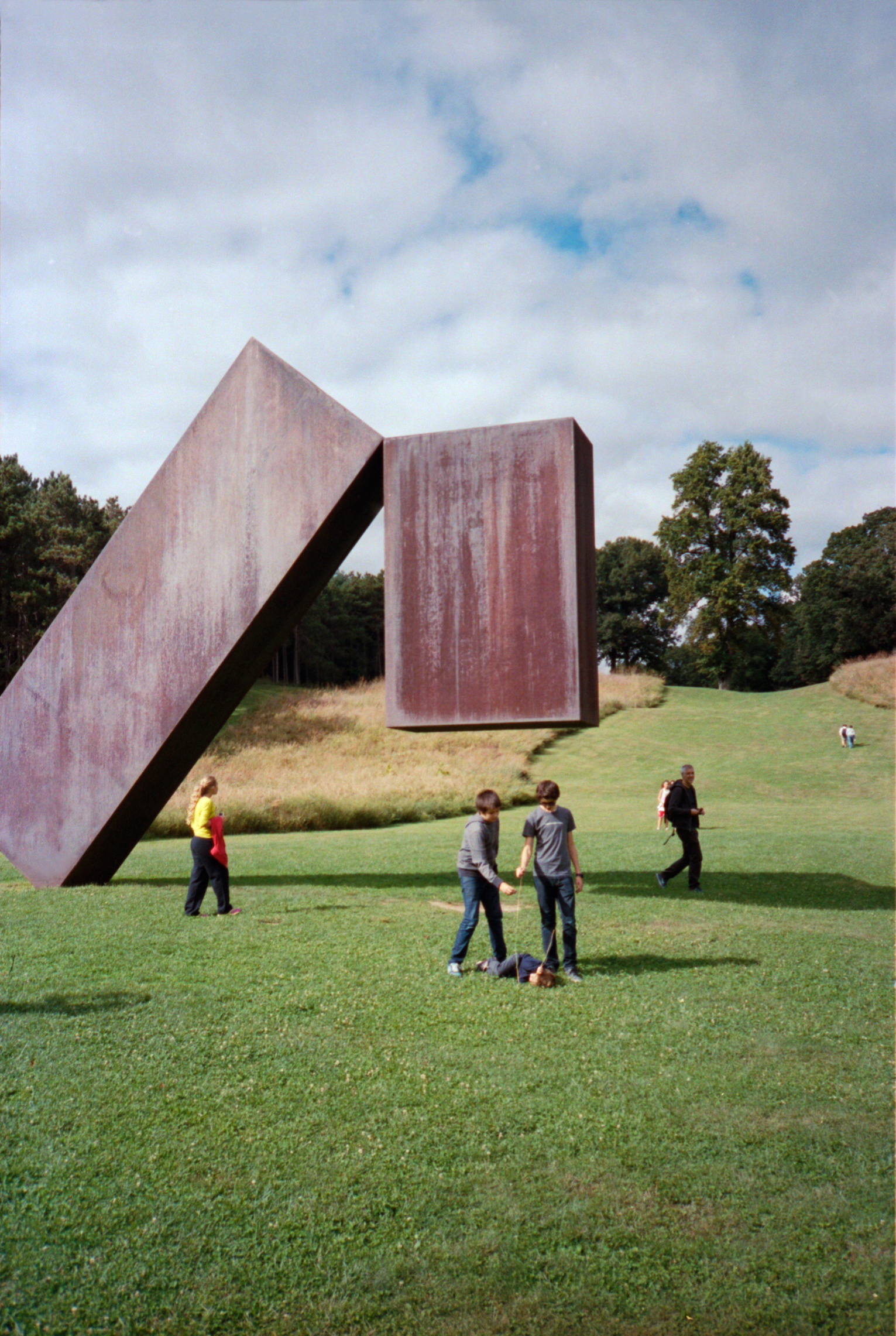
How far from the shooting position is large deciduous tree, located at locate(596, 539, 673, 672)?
2511 inches

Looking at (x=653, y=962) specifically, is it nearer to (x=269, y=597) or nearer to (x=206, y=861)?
(x=206, y=861)

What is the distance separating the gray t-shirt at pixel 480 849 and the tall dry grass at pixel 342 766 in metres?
9.98

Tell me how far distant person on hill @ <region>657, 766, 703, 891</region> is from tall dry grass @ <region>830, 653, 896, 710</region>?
3038cm

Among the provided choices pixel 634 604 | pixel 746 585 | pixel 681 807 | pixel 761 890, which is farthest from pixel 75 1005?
pixel 634 604

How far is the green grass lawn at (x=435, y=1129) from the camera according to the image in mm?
3117

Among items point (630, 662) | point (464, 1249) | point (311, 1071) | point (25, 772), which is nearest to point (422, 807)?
point (25, 772)

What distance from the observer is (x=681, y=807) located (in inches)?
450

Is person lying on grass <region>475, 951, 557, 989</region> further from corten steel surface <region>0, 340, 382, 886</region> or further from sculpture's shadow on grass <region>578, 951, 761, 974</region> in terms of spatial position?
corten steel surface <region>0, 340, 382, 886</region>

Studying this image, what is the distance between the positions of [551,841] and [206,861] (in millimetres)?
4050

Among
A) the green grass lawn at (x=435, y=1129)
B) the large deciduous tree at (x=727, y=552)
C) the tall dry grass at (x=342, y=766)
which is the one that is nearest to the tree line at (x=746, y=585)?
the large deciduous tree at (x=727, y=552)

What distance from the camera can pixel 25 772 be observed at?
10734 millimetres

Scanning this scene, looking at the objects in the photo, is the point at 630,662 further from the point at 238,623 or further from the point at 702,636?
the point at 238,623

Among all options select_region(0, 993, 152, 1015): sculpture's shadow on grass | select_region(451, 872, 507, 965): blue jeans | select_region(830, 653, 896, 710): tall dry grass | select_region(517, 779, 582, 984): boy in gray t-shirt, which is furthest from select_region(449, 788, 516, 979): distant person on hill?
select_region(830, 653, 896, 710): tall dry grass

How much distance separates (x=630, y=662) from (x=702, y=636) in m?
13.5
